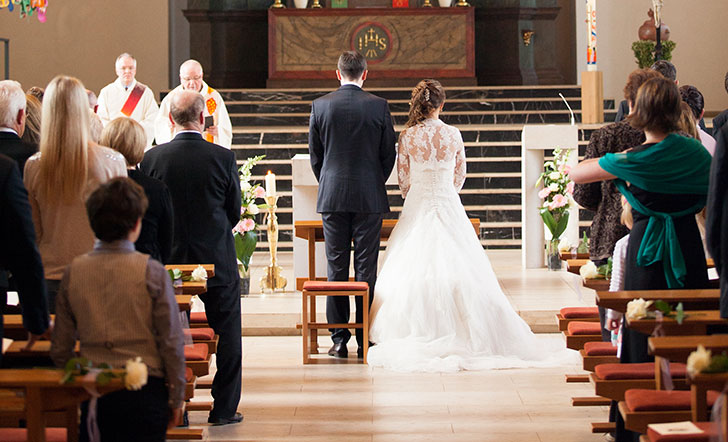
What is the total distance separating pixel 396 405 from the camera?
5535 mm

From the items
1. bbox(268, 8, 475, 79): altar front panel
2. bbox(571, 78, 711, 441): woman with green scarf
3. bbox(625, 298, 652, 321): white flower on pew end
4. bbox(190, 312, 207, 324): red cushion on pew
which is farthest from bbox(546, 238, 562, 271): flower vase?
bbox(268, 8, 475, 79): altar front panel

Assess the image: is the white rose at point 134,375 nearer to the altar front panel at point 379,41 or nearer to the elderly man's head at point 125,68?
the elderly man's head at point 125,68

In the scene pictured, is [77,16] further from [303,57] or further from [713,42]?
[713,42]

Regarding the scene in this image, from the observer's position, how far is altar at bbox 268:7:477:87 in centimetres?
1513

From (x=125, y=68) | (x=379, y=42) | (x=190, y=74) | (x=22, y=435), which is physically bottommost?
(x=22, y=435)

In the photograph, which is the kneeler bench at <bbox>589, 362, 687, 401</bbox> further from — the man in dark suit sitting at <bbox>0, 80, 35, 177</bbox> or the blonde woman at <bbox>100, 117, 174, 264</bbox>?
the man in dark suit sitting at <bbox>0, 80, 35, 177</bbox>

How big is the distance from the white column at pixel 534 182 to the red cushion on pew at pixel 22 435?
22.1 feet

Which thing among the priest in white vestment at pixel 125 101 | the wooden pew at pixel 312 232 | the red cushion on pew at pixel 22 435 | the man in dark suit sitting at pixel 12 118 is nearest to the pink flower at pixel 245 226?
the wooden pew at pixel 312 232

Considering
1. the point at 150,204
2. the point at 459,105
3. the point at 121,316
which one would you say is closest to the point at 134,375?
the point at 121,316

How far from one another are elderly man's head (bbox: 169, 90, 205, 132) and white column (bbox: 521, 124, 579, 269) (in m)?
5.45

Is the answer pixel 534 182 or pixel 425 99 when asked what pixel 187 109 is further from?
pixel 534 182

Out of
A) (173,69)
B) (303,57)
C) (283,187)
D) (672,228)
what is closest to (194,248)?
(672,228)

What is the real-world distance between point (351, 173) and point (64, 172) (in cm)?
267

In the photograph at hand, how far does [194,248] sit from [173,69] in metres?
11.6
